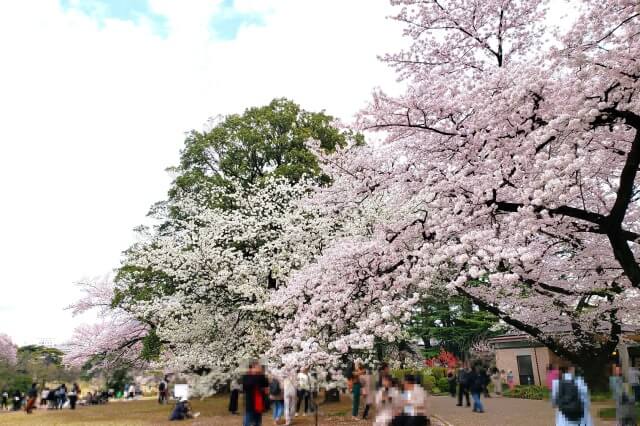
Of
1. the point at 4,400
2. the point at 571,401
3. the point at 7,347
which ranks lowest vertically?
the point at 4,400

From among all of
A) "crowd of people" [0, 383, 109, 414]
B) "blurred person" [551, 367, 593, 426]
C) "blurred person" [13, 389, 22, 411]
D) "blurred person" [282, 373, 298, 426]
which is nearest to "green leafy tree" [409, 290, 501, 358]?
"crowd of people" [0, 383, 109, 414]

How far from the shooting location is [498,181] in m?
7.99

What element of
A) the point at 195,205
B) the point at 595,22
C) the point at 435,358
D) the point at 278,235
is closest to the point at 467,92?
the point at 595,22

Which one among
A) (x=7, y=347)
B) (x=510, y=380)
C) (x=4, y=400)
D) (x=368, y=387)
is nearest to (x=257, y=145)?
(x=368, y=387)

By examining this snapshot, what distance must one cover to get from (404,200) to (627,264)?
4548 millimetres

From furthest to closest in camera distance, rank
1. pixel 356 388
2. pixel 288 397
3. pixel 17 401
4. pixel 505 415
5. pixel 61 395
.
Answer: pixel 17 401
pixel 61 395
pixel 505 415
pixel 356 388
pixel 288 397

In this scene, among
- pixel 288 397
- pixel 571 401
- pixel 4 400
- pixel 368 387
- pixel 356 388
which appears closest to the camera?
pixel 571 401

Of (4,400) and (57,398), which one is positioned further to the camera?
(4,400)

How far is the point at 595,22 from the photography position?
752cm

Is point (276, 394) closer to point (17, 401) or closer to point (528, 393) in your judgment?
point (528, 393)

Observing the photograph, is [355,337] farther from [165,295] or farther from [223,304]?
[165,295]

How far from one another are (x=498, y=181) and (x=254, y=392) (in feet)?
17.7

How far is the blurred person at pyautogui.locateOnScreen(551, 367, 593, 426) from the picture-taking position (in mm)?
7156

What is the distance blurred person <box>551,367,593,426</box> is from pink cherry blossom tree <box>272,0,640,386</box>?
176cm
